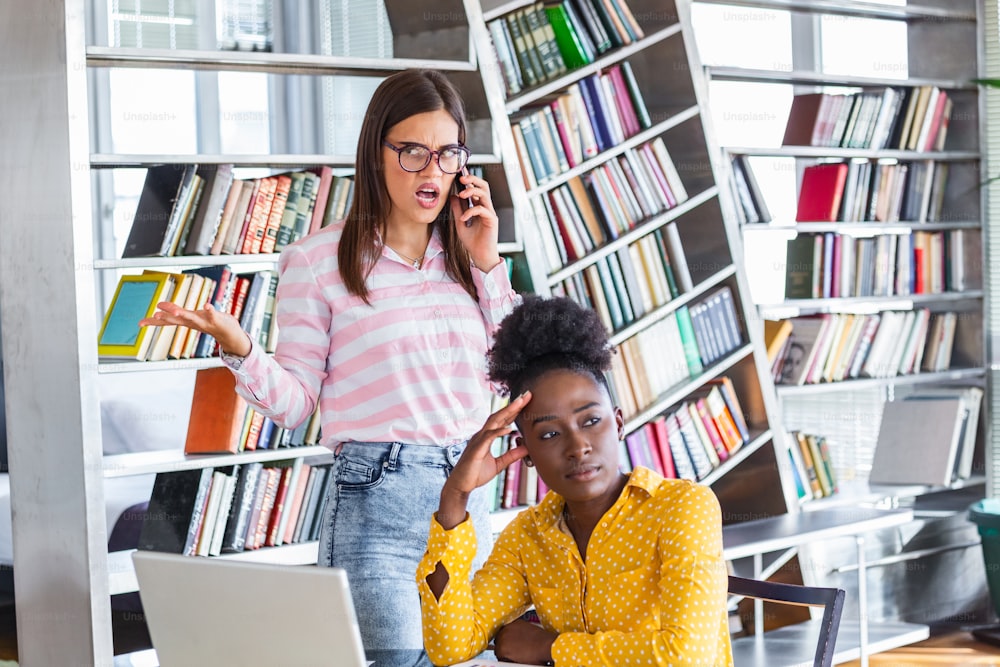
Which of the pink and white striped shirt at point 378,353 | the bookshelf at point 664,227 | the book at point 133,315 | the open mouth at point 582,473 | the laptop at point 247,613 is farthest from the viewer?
the bookshelf at point 664,227

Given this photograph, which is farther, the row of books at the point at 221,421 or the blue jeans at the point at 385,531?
the row of books at the point at 221,421

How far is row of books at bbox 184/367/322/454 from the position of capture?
2.76 meters

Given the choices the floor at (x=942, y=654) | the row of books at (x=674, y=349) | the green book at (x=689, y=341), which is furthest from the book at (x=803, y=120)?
the floor at (x=942, y=654)

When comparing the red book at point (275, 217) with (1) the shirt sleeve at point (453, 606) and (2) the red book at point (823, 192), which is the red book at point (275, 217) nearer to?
(1) the shirt sleeve at point (453, 606)

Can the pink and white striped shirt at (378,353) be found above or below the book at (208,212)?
below

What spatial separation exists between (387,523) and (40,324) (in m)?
1.18

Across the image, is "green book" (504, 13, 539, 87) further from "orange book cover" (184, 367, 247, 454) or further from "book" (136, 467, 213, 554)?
"book" (136, 467, 213, 554)

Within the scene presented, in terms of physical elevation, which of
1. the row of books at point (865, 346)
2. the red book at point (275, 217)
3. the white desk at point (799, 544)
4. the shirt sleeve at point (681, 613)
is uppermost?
the red book at point (275, 217)

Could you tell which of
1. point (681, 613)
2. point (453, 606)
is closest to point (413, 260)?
point (453, 606)

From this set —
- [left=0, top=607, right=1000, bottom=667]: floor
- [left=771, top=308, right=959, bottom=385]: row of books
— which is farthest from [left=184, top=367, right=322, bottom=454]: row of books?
[left=771, top=308, right=959, bottom=385]: row of books

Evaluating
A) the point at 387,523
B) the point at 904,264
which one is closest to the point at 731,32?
the point at 904,264

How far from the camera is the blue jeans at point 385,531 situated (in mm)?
1824

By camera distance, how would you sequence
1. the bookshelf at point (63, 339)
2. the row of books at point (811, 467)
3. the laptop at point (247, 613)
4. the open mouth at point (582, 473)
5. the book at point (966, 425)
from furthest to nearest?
the book at point (966, 425) → the row of books at point (811, 467) → the bookshelf at point (63, 339) → the open mouth at point (582, 473) → the laptop at point (247, 613)

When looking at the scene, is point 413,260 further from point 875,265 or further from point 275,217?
point 875,265
